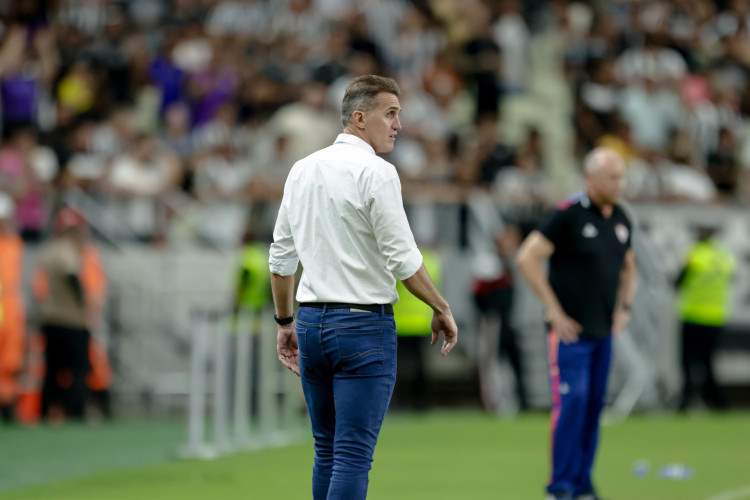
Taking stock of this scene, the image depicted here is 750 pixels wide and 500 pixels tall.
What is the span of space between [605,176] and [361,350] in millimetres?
3837

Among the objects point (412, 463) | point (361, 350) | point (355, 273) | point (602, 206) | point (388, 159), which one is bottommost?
point (412, 463)

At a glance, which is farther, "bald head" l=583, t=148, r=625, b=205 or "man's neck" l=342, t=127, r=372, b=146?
"bald head" l=583, t=148, r=625, b=205

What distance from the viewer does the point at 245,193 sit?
1969 centimetres

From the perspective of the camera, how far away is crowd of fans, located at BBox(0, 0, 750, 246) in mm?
19891

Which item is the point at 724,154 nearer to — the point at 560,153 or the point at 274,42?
the point at 560,153

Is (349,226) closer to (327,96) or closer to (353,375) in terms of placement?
(353,375)

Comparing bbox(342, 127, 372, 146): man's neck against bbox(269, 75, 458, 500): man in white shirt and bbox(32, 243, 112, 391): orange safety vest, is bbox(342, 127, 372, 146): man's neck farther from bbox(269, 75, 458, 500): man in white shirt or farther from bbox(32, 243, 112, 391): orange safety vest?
bbox(32, 243, 112, 391): orange safety vest

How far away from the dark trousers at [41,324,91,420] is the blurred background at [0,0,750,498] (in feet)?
0.17

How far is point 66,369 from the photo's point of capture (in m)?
18.1

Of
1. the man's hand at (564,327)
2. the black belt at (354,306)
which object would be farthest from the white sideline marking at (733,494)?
the black belt at (354,306)

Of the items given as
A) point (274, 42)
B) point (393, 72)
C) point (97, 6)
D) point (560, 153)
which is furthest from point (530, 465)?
point (97, 6)

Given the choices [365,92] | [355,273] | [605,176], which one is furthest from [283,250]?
[605,176]

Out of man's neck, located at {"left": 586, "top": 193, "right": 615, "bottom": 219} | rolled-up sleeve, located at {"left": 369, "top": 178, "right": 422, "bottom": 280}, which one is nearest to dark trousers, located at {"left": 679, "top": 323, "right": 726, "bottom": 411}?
man's neck, located at {"left": 586, "top": 193, "right": 615, "bottom": 219}

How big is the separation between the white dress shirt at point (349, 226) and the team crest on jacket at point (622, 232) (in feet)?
12.4
